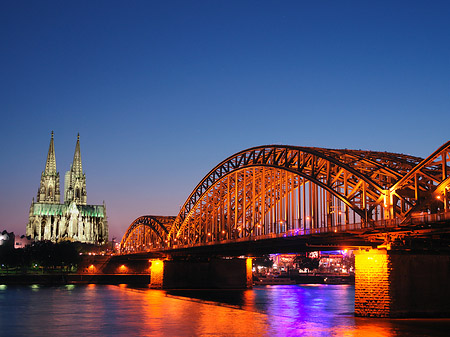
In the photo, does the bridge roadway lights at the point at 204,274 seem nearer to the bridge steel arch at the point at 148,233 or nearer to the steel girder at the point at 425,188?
the bridge steel arch at the point at 148,233

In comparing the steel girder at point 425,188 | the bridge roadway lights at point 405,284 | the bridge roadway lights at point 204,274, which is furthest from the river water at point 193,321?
the bridge roadway lights at point 204,274

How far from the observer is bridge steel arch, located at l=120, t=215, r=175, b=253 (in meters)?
154

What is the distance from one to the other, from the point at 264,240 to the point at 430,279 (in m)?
26.5

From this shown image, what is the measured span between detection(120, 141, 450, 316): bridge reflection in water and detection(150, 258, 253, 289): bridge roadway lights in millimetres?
877

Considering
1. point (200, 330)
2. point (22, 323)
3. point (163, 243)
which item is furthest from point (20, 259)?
point (200, 330)

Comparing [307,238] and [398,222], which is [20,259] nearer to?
[307,238]

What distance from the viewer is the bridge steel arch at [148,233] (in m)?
154

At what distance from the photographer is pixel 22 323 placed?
5747 centimetres

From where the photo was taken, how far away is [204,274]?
12188 centimetres

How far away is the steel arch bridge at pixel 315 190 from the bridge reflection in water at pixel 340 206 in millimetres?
106

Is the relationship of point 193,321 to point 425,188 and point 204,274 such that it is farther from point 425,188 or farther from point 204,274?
point 204,274

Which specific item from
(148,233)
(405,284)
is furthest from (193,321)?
(148,233)

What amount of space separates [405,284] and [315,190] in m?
22.5

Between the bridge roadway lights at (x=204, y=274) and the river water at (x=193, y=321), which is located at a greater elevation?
the bridge roadway lights at (x=204, y=274)
